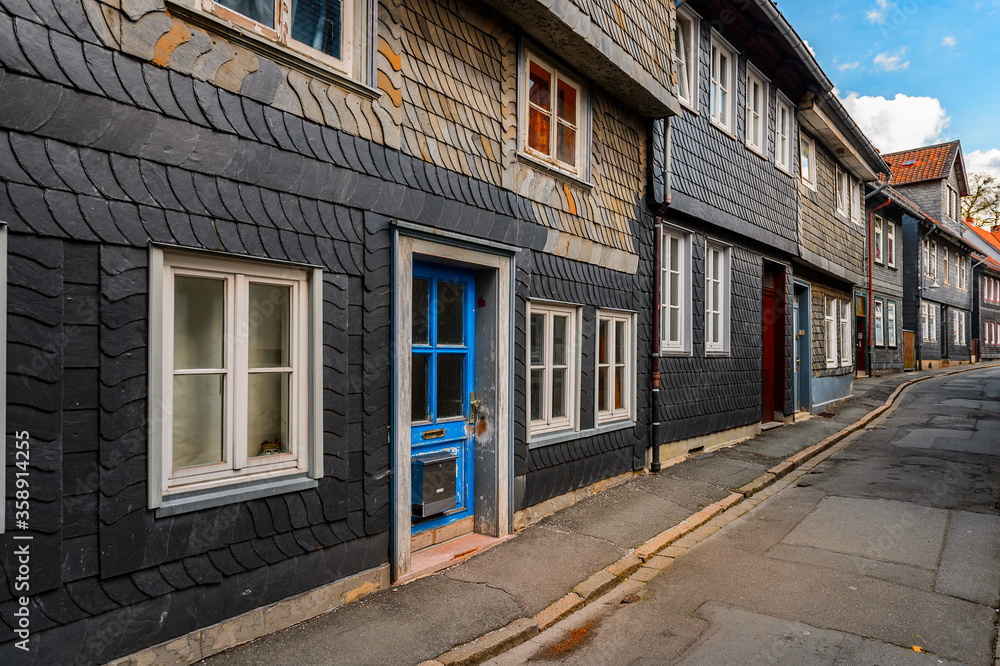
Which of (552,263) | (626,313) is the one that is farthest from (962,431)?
(552,263)

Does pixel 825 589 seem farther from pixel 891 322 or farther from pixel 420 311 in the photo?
pixel 891 322

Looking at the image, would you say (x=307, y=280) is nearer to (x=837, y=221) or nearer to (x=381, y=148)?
(x=381, y=148)

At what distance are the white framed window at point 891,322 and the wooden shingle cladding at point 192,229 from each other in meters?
24.0

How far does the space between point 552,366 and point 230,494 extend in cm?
387

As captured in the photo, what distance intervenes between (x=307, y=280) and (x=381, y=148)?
46.2 inches

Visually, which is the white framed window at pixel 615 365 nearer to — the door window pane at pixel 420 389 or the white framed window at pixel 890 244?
the door window pane at pixel 420 389

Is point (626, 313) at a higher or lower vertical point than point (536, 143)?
lower

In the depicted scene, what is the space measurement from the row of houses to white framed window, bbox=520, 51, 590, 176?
0.03 m

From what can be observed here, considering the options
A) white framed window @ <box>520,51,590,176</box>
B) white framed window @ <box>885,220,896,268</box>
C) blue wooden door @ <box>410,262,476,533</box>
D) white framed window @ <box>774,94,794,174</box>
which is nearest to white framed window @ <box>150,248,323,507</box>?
blue wooden door @ <box>410,262,476,533</box>

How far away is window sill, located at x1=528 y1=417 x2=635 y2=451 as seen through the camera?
668cm

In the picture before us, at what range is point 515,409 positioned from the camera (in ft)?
20.8

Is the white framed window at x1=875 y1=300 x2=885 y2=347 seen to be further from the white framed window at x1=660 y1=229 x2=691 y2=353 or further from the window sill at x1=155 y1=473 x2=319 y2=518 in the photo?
the window sill at x1=155 y1=473 x2=319 y2=518

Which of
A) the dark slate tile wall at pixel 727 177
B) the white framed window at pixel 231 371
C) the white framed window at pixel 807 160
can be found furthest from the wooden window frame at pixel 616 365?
the white framed window at pixel 807 160

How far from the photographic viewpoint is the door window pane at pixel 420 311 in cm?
557
